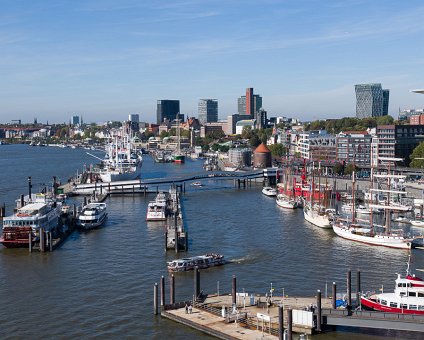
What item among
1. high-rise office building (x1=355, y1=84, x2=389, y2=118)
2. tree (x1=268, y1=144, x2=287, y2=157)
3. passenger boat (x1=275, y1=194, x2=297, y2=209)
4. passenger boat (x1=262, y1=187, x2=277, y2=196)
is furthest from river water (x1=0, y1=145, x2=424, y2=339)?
high-rise office building (x1=355, y1=84, x2=389, y2=118)

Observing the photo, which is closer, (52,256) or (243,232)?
(52,256)

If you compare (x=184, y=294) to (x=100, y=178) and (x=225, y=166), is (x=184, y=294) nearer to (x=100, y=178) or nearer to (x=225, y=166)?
(x=100, y=178)

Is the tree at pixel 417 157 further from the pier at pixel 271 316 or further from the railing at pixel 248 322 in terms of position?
the railing at pixel 248 322

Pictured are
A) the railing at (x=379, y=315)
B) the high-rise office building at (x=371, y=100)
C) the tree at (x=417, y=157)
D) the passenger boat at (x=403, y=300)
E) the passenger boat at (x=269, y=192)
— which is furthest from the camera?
the high-rise office building at (x=371, y=100)

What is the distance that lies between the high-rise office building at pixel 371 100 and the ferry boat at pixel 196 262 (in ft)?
434

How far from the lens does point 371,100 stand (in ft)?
504

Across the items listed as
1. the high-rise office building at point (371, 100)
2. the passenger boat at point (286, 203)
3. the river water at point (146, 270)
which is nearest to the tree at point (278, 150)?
the passenger boat at point (286, 203)

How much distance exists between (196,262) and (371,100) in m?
136

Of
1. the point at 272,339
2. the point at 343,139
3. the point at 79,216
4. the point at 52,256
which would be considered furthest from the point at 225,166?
the point at 272,339

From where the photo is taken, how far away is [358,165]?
218ft

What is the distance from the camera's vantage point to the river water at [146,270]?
1900 centimetres

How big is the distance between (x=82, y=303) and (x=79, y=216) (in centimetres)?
1416

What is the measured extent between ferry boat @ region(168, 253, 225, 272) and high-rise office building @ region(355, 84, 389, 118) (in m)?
132

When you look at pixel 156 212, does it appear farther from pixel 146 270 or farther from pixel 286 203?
pixel 146 270
